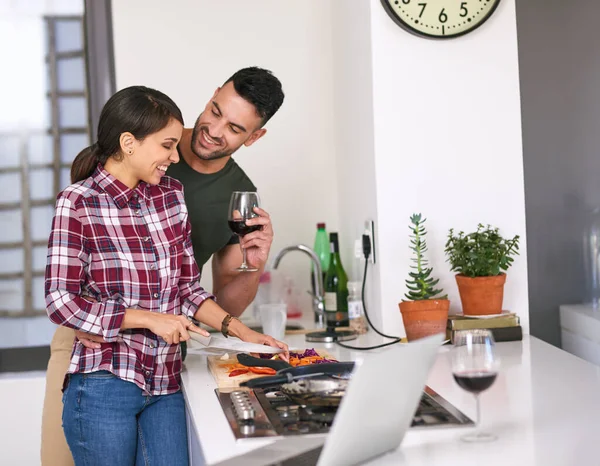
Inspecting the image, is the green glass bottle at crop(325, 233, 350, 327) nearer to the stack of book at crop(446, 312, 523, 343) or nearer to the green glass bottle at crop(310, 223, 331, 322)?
the green glass bottle at crop(310, 223, 331, 322)

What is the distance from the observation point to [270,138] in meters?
2.99

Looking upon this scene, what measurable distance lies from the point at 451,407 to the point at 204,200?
1.08m

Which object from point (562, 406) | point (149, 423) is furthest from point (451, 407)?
point (149, 423)

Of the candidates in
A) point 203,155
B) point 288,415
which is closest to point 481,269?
point 203,155

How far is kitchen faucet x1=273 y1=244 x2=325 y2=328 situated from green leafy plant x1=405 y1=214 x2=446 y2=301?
0.44 meters

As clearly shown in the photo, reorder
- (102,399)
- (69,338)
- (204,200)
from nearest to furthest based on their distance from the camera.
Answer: (102,399), (69,338), (204,200)

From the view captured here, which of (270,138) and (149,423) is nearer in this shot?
(149,423)

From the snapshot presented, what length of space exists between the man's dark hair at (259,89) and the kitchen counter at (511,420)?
2.42 ft

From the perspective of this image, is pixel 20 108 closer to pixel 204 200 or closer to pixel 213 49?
pixel 213 49

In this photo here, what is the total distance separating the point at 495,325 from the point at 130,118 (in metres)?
1.12

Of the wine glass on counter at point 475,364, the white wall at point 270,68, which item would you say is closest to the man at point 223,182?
the white wall at point 270,68

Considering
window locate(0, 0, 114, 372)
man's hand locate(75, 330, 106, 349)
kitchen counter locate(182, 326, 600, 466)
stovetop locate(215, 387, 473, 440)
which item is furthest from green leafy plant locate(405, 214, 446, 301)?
window locate(0, 0, 114, 372)

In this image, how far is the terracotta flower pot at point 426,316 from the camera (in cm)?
215

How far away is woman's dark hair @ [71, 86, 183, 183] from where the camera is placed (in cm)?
176
